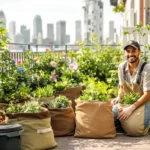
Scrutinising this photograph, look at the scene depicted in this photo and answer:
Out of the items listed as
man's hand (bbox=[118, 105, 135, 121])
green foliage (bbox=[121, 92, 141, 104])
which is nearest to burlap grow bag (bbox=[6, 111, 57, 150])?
man's hand (bbox=[118, 105, 135, 121])

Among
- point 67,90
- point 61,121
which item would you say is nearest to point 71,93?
point 67,90

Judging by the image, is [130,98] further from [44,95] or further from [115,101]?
[44,95]

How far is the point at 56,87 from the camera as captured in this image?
7188 millimetres

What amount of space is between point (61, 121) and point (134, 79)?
127 cm

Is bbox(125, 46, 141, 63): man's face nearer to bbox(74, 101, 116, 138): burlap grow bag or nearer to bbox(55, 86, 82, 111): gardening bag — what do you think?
bbox(74, 101, 116, 138): burlap grow bag

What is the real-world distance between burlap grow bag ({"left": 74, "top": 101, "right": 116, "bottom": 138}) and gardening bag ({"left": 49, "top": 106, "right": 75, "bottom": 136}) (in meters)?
0.16

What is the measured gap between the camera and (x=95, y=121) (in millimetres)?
6070

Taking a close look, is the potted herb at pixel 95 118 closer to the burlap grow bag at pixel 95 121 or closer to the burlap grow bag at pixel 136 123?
the burlap grow bag at pixel 95 121

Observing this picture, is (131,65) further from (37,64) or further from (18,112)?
(37,64)

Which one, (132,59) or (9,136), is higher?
(132,59)

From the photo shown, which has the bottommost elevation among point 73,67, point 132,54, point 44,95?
point 44,95

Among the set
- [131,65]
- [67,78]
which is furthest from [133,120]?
[67,78]

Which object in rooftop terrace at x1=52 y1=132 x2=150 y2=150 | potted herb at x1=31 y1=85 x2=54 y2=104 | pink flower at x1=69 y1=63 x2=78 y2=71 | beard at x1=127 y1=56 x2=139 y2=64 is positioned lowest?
rooftop terrace at x1=52 y1=132 x2=150 y2=150

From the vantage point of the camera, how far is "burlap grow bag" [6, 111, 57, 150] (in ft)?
17.6
